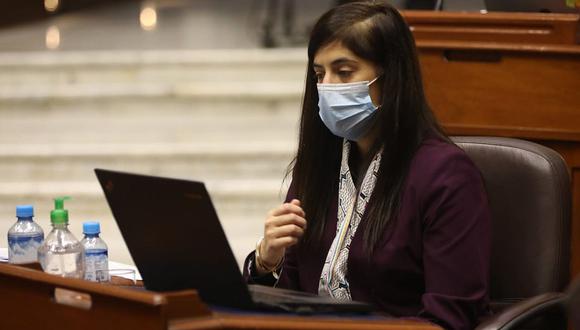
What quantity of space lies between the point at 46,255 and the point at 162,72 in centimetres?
348

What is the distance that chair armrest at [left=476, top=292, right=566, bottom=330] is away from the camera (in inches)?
74.7

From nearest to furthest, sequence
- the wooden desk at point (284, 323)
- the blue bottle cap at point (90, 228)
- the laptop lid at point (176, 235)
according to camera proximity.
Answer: the wooden desk at point (284, 323) < the laptop lid at point (176, 235) < the blue bottle cap at point (90, 228)

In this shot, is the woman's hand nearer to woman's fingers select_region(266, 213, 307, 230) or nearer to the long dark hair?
woman's fingers select_region(266, 213, 307, 230)

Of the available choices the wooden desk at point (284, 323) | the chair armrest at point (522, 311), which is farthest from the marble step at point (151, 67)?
the wooden desk at point (284, 323)

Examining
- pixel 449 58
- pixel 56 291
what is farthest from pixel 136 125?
pixel 56 291

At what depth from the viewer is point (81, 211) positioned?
4812 mm

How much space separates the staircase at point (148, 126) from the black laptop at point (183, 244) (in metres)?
2.69

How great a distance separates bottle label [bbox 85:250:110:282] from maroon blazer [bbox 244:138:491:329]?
0.49 m

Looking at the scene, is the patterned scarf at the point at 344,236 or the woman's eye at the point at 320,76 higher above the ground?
the woman's eye at the point at 320,76

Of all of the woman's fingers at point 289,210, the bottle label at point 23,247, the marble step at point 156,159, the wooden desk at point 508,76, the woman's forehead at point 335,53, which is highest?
the woman's forehead at point 335,53

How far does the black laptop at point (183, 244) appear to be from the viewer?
61.0 inches

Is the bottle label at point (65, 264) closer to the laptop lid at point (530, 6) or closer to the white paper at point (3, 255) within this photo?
the white paper at point (3, 255)

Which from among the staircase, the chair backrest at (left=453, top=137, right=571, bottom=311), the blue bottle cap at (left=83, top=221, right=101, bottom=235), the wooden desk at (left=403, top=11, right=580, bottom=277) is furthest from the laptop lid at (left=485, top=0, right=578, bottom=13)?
the staircase

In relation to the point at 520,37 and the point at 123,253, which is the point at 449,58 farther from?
the point at 123,253
